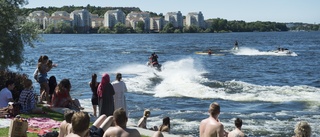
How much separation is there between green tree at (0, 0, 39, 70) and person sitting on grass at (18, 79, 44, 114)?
651 centimetres

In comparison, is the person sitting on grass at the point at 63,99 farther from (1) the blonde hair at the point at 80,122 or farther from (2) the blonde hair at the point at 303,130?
(2) the blonde hair at the point at 303,130

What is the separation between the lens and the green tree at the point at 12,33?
21.2m

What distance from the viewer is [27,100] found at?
15000mm

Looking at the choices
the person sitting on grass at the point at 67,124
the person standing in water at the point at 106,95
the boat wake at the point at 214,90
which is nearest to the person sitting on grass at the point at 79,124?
the person sitting on grass at the point at 67,124

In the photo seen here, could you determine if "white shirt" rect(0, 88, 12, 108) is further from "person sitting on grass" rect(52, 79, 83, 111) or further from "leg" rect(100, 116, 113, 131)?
"leg" rect(100, 116, 113, 131)

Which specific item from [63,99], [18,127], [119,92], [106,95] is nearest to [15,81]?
[63,99]

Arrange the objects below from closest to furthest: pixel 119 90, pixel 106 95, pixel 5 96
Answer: pixel 106 95, pixel 119 90, pixel 5 96

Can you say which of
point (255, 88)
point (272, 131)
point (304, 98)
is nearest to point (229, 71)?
point (255, 88)

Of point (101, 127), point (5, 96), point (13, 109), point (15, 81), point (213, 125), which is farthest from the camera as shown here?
point (15, 81)

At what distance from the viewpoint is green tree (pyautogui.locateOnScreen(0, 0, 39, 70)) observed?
2117 centimetres

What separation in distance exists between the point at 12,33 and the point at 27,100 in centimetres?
766

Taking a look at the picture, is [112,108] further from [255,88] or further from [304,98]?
[255,88]

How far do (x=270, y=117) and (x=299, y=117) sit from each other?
1321mm

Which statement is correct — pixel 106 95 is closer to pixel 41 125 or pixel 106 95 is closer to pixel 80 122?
pixel 41 125
